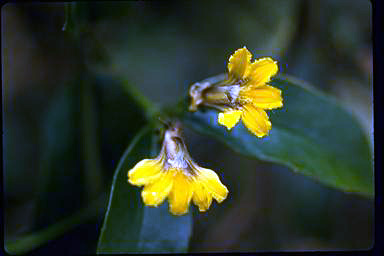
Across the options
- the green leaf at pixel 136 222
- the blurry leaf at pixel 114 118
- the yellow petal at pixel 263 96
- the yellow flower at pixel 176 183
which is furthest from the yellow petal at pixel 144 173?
the blurry leaf at pixel 114 118

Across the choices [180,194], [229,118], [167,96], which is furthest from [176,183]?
[167,96]

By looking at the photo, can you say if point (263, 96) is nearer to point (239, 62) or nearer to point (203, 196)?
point (239, 62)

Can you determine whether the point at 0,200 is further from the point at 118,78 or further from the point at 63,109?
the point at 118,78

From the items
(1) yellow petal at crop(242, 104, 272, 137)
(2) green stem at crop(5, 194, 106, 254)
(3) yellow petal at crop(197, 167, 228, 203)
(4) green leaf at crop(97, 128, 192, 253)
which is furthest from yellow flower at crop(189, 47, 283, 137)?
(2) green stem at crop(5, 194, 106, 254)

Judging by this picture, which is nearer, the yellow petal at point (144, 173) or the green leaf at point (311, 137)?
the yellow petal at point (144, 173)

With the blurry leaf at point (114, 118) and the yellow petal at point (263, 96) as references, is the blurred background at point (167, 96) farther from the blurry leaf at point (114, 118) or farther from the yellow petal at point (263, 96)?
the yellow petal at point (263, 96)

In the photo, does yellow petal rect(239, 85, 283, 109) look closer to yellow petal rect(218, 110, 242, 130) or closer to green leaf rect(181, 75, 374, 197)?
yellow petal rect(218, 110, 242, 130)
